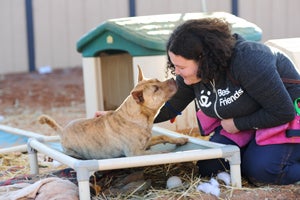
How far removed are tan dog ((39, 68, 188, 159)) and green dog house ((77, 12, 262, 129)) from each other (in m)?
1.66

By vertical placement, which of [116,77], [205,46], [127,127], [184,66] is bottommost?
[116,77]

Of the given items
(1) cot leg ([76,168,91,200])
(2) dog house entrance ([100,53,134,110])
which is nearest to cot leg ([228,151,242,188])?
(1) cot leg ([76,168,91,200])

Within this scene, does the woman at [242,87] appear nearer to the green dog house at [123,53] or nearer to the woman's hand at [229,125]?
the woman's hand at [229,125]

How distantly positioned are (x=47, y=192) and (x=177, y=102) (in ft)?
3.88

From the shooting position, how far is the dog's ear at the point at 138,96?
378 cm

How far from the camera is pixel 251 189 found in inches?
142

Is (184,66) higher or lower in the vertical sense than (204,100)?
higher

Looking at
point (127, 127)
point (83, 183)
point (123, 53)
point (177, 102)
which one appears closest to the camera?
point (83, 183)

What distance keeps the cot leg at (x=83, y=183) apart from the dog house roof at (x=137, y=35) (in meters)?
2.48

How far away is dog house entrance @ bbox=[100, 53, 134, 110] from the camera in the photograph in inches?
271

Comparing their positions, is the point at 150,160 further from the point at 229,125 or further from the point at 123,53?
the point at 123,53

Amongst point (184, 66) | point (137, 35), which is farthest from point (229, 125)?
point (137, 35)

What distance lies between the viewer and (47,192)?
11.1 feet

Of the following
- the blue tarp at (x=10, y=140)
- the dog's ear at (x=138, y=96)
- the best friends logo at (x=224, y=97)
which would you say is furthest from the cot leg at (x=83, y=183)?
the blue tarp at (x=10, y=140)
